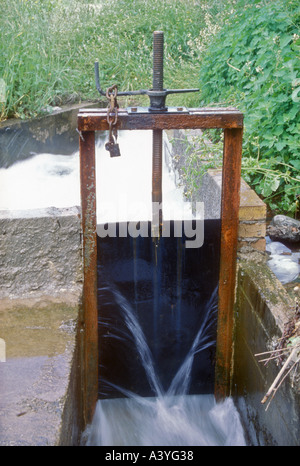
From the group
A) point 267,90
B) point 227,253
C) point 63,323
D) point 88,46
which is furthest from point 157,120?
point 88,46

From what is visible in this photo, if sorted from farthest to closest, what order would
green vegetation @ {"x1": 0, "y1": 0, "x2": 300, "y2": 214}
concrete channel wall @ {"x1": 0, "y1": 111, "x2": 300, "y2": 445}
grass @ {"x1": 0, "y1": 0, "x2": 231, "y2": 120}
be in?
grass @ {"x1": 0, "y1": 0, "x2": 231, "y2": 120} < green vegetation @ {"x1": 0, "y1": 0, "x2": 300, "y2": 214} < concrete channel wall @ {"x1": 0, "y1": 111, "x2": 300, "y2": 445}

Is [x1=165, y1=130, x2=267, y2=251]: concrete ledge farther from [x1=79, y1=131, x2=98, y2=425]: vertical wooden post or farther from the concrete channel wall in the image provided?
[x1=79, y1=131, x2=98, y2=425]: vertical wooden post

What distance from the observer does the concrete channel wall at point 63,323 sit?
2363mm

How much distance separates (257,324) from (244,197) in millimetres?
888

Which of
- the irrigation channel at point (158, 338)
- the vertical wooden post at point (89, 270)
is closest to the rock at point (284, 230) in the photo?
the irrigation channel at point (158, 338)

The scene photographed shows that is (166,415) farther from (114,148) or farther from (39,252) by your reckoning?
(114,148)

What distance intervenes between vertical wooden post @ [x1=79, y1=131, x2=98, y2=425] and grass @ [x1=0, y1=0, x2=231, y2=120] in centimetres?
381

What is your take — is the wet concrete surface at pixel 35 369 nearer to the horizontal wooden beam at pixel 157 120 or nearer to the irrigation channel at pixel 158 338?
the irrigation channel at pixel 158 338

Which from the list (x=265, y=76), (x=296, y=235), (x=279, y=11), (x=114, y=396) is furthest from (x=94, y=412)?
(x=279, y=11)

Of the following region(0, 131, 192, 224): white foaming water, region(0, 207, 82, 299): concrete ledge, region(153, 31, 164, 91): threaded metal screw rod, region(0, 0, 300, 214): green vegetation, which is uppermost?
region(153, 31, 164, 91): threaded metal screw rod

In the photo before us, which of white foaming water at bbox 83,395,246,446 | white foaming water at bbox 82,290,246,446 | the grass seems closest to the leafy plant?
the grass

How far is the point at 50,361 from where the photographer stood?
8.34 feet

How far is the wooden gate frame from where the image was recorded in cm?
294

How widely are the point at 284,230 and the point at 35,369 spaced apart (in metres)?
2.54
